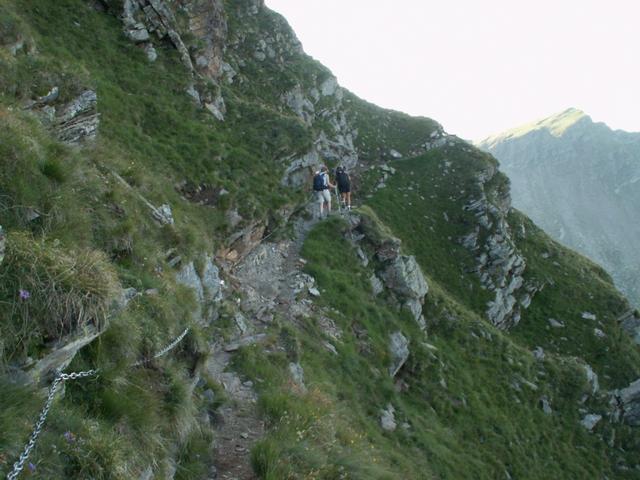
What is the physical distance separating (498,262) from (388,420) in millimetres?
26953

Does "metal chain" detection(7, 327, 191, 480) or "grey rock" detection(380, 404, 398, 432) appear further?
"grey rock" detection(380, 404, 398, 432)

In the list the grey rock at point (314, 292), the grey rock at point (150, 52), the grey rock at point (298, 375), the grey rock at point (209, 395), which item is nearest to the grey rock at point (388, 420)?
the grey rock at point (298, 375)

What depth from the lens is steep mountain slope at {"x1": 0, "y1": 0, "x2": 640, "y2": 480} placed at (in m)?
6.20

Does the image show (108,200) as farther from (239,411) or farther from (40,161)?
(239,411)

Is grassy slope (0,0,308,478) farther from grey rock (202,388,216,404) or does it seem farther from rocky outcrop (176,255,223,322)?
grey rock (202,388,216,404)

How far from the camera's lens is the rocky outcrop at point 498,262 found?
124ft

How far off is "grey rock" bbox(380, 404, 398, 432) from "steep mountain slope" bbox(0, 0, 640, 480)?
0.36 ft

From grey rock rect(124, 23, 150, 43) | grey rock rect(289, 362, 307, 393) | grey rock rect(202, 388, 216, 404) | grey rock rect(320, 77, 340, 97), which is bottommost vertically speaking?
grey rock rect(289, 362, 307, 393)

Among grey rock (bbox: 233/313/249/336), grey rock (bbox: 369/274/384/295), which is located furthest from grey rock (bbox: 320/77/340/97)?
grey rock (bbox: 233/313/249/336)

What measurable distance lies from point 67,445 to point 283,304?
14.5 metres

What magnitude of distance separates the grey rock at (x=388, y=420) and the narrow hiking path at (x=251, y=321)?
5.40 meters

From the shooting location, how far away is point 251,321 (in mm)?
16688

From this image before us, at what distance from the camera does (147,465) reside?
600 centimetres

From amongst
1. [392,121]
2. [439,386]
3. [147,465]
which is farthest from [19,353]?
[392,121]
